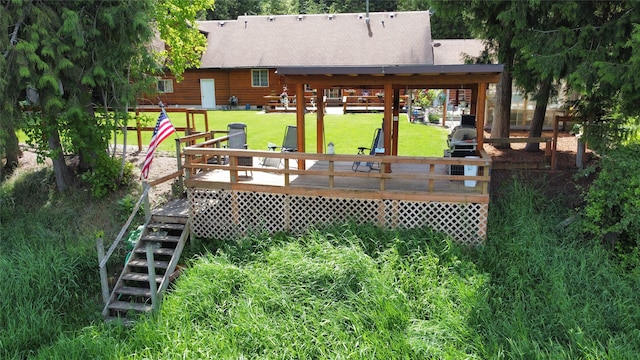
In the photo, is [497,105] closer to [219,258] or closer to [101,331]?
[219,258]

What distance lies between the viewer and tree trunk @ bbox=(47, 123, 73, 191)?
979cm

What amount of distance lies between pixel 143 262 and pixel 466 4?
7920mm

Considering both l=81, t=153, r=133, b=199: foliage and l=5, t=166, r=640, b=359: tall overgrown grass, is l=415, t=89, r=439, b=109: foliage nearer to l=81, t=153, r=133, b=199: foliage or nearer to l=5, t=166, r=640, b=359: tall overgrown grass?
l=5, t=166, r=640, b=359: tall overgrown grass

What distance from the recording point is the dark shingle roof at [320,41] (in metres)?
22.8

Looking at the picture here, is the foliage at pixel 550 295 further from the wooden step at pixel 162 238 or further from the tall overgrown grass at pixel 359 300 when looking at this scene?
the wooden step at pixel 162 238

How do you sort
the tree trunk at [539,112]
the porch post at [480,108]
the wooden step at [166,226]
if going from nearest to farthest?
the porch post at [480,108] < the wooden step at [166,226] < the tree trunk at [539,112]

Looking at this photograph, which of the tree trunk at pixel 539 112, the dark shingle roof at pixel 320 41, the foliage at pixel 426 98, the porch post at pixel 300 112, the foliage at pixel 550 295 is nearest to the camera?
the foliage at pixel 550 295

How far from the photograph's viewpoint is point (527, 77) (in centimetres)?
944

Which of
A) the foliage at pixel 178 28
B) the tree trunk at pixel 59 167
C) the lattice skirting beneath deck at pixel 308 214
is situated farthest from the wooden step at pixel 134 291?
the foliage at pixel 178 28

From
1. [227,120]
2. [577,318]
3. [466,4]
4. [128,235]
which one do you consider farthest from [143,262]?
[227,120]

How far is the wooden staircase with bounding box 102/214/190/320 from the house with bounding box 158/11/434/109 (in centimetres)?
1595

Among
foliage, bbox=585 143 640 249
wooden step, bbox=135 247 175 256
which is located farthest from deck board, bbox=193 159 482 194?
foliage, bbox=585 143 640 249

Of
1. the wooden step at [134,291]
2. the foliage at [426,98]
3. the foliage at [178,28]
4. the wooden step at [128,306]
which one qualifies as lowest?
the wooden step at [128,306]

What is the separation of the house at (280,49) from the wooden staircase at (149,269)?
1595cm
